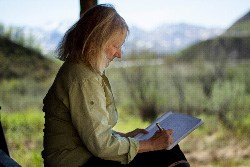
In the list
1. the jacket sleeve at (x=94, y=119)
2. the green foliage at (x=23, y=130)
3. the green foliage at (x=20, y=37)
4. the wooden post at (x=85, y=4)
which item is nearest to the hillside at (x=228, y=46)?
the green foliage at (x=20, y=37)

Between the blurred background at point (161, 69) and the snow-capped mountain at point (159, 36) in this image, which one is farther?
the blurred background at point (161, 69)

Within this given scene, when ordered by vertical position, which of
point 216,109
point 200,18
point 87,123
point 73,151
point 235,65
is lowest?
point 216,109

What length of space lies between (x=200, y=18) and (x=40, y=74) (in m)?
2.38

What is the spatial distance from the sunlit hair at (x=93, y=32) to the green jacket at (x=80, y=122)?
4cm

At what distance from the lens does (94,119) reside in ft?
5.62

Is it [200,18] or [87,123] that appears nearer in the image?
[87,123]

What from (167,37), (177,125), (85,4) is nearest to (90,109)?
(177,125)

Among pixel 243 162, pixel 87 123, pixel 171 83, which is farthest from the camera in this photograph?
pixel 171 83

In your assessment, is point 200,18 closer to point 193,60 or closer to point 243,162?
point 193,60

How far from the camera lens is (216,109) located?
25.6ft

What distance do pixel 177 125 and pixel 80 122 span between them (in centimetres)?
43

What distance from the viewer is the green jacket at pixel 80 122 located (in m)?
1.73

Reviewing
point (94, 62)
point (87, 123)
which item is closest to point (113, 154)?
point (87, 123)

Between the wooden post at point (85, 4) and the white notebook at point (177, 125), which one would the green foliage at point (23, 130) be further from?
Result: the white notebook at point (177, 125)
